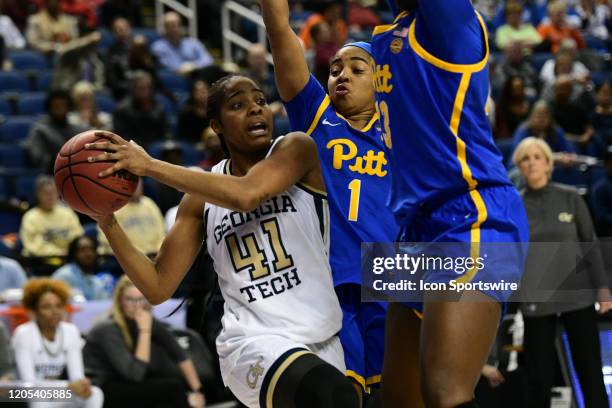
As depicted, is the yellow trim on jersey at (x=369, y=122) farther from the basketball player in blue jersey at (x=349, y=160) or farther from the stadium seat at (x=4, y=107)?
the stadium seat at (x=4, y=107)

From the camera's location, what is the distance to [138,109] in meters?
10.6

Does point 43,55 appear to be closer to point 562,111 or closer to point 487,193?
point 562,111

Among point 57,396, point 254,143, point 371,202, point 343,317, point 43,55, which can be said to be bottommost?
point 57,396

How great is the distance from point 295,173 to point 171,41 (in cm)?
904

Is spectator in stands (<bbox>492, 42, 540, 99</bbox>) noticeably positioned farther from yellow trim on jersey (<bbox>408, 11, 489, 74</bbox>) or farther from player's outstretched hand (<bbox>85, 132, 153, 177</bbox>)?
player's outstretched hand (<bbox>85, 132, 153, 177</bbox>)

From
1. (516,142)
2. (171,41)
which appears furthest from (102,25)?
(516,142)

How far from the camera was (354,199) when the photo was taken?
412 centimetres

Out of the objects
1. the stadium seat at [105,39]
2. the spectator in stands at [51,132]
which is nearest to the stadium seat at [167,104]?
the stadium seat at [105,39]

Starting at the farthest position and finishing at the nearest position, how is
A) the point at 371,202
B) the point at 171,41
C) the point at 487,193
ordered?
the point at 171,41 → the point at 371,202 → the point at 487,193

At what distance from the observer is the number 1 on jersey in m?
4.11

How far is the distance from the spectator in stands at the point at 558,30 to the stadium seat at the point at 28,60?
6524mm

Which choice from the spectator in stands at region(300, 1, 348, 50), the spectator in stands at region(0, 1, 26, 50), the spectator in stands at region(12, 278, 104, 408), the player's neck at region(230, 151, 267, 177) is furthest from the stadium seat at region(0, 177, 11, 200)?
the player's neck at region(230, 151, 267, 177)

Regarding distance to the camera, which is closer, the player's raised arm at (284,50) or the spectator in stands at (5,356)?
the player's raised arm at (284,50)

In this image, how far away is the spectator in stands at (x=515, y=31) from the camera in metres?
13.9
